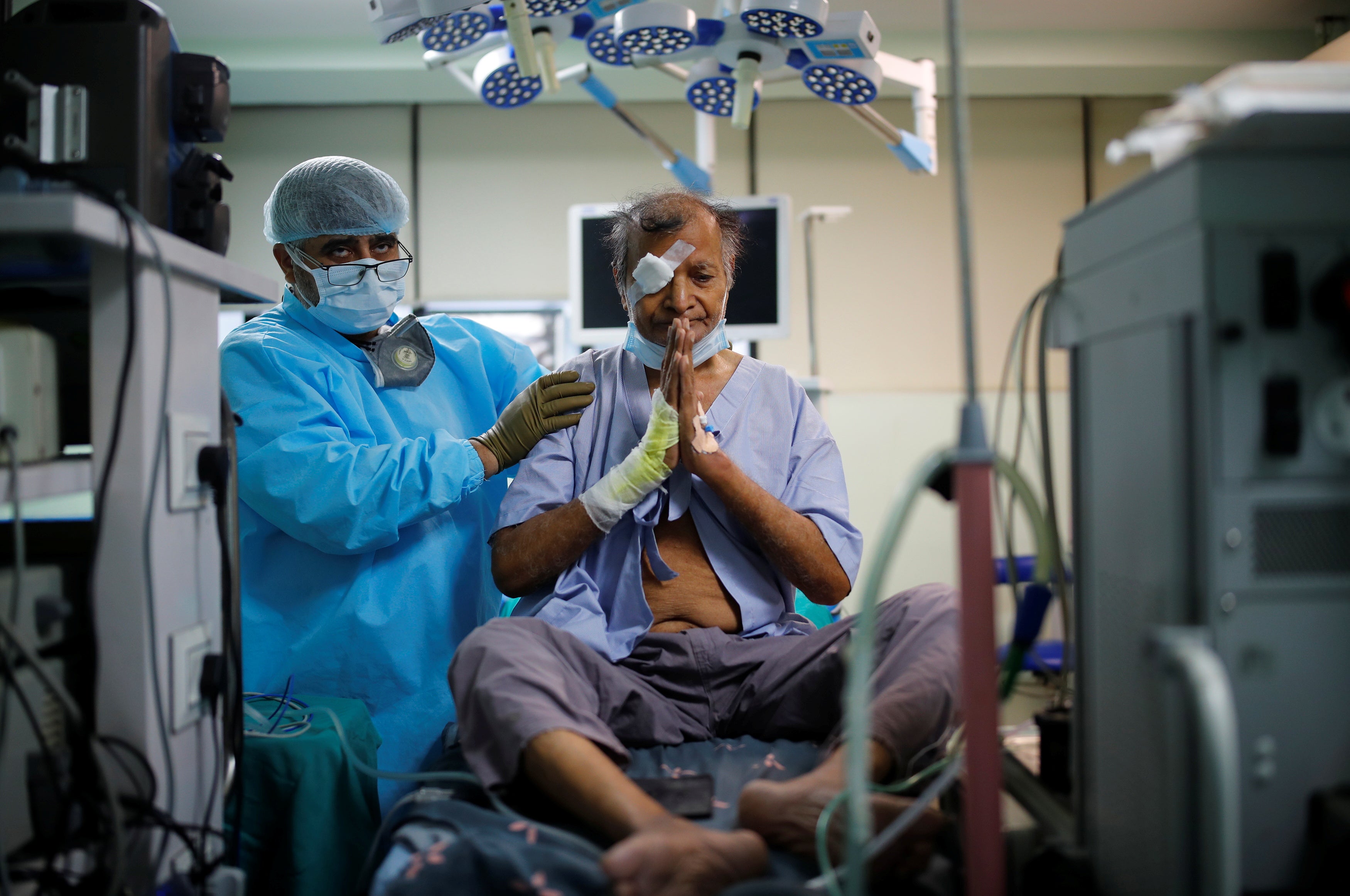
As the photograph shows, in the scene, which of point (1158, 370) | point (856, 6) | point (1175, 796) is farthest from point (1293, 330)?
point (856, 6)

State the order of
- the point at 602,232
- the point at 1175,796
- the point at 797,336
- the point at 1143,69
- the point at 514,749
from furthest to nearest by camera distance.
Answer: the point at 797,336 < the point at 1143,69 < the point at 602,232 < the point at 514,749 < the point at 1175,796

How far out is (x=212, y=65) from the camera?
126 cm

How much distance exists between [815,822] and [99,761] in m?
0.78

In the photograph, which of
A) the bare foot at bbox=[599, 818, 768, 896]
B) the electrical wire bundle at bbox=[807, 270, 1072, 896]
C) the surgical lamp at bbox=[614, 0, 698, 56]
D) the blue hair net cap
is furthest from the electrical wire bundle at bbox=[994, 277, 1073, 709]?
the blue hair net cap

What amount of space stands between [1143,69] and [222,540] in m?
4.29

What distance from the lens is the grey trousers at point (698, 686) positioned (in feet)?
4.03

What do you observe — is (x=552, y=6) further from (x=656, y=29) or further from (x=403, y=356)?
(x=403, y=356)

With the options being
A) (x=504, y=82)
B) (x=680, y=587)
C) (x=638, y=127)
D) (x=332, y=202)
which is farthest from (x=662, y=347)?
(x=638, y=127)

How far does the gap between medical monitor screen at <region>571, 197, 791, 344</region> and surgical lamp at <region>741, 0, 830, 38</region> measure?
0.90 meters

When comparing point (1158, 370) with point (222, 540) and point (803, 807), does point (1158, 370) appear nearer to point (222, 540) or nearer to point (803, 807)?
point (803, 807)

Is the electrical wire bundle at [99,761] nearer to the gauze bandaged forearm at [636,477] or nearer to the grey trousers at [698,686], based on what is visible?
the grey trousers at [698,686]

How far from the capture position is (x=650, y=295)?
5.69 ft

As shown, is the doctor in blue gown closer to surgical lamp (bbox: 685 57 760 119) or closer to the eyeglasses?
the eyeglasses

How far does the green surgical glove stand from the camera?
1749 mm
